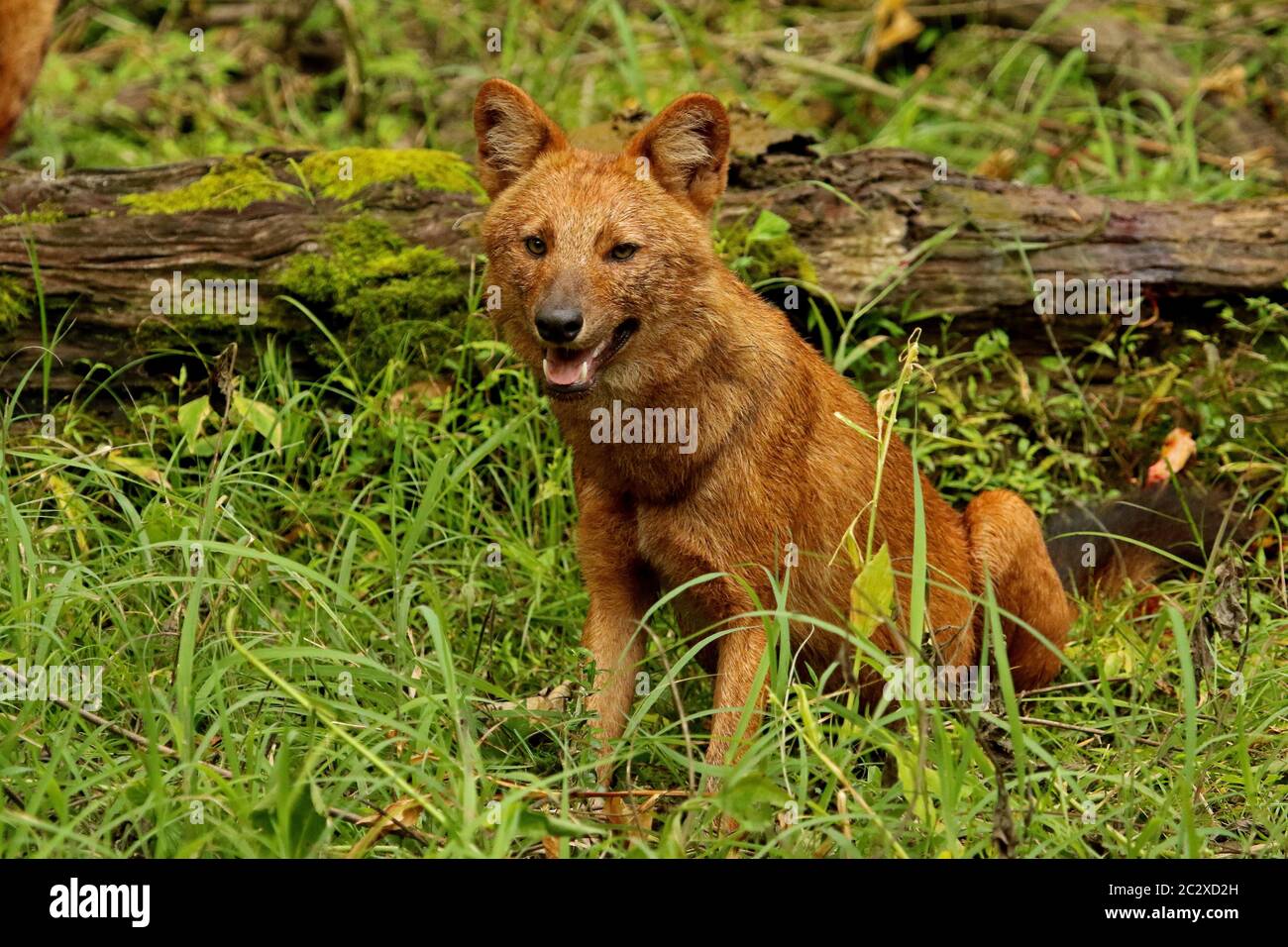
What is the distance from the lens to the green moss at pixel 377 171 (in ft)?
19.2

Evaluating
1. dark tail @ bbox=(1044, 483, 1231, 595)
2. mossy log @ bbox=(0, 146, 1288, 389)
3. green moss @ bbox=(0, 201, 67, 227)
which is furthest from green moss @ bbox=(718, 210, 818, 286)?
green moss @ bbox=(0, 201, 67, 227)

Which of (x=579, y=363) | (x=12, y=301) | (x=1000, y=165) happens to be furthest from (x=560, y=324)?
(x=1000, y=165)

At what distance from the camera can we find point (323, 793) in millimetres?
3570

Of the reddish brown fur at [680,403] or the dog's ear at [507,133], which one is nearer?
the reddish brown fur at [680,403]

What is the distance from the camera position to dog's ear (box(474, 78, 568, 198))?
4602 mm

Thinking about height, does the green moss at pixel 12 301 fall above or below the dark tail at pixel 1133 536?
above

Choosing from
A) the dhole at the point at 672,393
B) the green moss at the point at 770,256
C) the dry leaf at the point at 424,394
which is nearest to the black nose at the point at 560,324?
the dhole at the point at 672,393

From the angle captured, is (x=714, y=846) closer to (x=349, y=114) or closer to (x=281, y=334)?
(x=281, y=334)

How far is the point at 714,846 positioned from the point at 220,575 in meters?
1.68

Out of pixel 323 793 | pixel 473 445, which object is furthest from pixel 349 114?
pixel 323 793

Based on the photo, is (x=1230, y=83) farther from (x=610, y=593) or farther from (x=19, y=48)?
(x=19, y=48)

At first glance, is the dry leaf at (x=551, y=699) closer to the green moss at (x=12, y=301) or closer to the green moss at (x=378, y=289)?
the green moss at (x=378, y=289)

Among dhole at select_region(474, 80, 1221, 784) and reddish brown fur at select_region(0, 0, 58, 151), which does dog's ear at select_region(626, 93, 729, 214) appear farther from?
reddish brown fur at select_region(0, 0, 58, 151)
